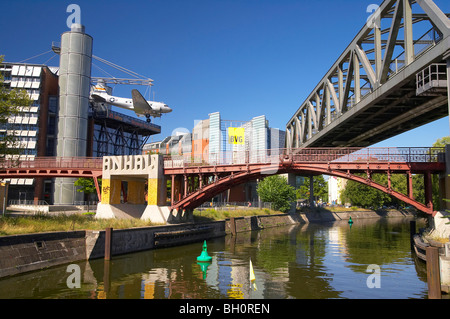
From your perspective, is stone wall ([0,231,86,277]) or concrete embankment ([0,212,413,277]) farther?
concrete embankment ([0,212,413,277])

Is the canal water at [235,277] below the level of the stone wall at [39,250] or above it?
below

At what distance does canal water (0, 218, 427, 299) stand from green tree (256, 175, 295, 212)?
33.4 meters

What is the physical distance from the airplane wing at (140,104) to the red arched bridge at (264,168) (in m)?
27.8

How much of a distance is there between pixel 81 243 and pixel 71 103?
51305mm

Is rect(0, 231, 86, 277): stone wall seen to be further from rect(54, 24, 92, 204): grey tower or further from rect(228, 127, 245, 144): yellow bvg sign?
rect(228, 127, 245, 144): yellow bvg sign

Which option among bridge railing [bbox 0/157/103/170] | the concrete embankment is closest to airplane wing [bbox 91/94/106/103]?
bridge railing [bbox 0/157/103/170]

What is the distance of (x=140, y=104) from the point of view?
72750 mm

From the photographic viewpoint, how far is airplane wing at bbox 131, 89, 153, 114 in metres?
70.8

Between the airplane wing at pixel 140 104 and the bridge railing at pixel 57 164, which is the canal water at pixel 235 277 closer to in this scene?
the bridge railing at pixel 57 164

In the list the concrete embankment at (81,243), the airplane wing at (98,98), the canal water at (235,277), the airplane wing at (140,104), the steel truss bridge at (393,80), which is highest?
the airplane wing at (98,98)

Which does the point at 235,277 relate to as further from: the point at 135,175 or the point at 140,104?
the point at 140,104

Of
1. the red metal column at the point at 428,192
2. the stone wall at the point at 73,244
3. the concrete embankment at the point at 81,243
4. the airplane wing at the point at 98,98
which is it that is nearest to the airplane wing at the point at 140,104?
the airplane wing at the point at 98,98

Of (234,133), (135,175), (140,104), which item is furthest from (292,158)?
(234,133)

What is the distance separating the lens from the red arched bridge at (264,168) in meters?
32.8
